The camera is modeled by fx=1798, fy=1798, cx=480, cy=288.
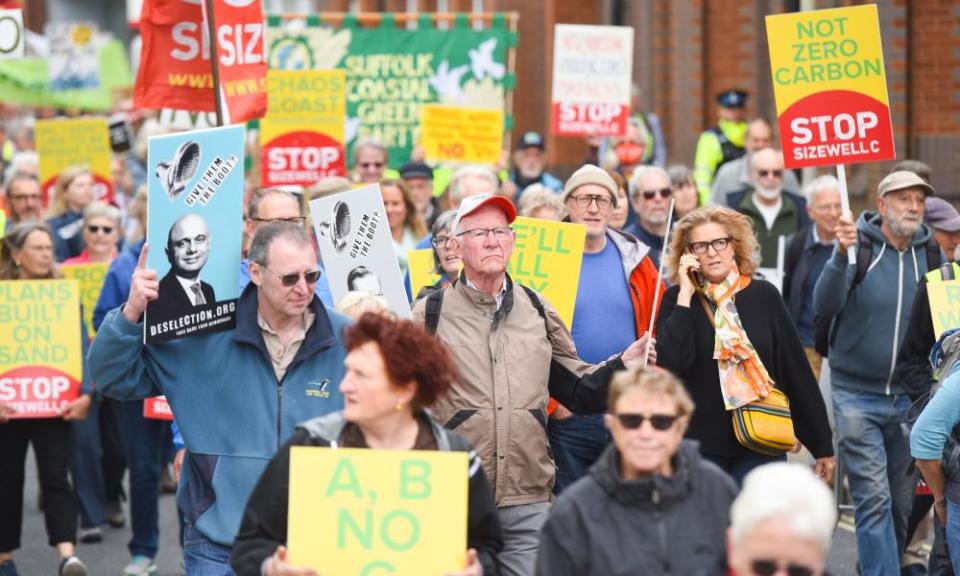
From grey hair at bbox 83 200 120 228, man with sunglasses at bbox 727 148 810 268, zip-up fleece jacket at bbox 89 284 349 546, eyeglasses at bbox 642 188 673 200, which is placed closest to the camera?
zip-up fleece jacket at bbox 89 284 349 546

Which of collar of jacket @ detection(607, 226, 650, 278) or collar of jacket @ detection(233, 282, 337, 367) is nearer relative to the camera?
collar of jacket @ detection(233, 282, 337, 367)

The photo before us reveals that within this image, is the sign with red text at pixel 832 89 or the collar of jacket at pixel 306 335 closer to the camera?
the collar of jacket at pixel 306 335

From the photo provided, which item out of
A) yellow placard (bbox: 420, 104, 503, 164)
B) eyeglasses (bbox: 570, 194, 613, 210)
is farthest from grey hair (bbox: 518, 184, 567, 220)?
yellow placard (bbox: 420, 104, 503, 164)

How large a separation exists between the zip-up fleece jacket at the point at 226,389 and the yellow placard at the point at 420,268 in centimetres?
261

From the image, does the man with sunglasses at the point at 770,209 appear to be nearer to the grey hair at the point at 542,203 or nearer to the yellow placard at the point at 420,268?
the grey hair at the point at 542,203

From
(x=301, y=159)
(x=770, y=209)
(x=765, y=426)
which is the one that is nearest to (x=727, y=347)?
(x=765, y=426)

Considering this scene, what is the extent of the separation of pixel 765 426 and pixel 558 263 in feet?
4.24

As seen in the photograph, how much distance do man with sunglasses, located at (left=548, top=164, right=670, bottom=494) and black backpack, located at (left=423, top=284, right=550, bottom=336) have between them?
1115 mm

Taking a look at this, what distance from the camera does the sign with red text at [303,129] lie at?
13.5 meters

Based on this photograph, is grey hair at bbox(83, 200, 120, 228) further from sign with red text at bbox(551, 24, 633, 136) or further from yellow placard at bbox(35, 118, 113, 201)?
sign with red text at bbox(551, 24, 633, 136)

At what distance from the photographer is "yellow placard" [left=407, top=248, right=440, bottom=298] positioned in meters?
8.65

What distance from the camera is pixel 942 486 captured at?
6574 mm

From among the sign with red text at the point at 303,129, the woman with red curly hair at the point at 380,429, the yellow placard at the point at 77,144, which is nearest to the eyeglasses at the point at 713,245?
the woman with red curly hair at the point at 380,429

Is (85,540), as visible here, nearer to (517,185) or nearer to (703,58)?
(517,185)
